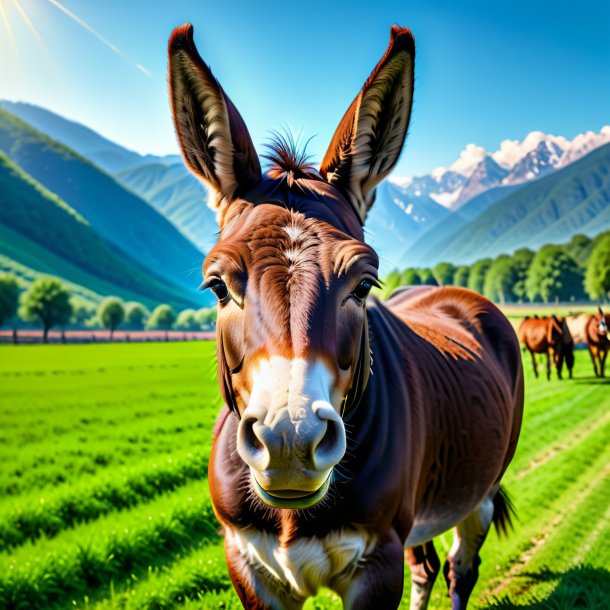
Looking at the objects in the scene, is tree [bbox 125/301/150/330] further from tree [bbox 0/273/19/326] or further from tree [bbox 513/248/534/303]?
tree [bbox 513/248/534/303]

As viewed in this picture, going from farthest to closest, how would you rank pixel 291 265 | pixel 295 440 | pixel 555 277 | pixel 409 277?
pixel 409 277, pixel 555 277, pixel 291 265, pixel 295 440

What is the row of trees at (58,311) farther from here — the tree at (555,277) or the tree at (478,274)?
the tree at (478,274)

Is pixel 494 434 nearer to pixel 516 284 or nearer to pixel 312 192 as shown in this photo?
pixel 312 192

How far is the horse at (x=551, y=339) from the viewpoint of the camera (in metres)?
20.6

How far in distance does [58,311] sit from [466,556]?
239ft

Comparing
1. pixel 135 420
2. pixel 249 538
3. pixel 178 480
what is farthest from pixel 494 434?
pixel 135 420

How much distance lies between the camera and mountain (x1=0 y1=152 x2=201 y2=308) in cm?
14250

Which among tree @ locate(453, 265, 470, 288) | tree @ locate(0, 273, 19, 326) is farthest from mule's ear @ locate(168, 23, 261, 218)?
tree @ locate(453, 265, 470, 288)

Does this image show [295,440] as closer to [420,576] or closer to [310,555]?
[310,555]

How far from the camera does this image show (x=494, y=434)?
370 centimetres

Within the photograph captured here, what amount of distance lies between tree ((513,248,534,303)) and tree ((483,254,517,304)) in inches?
27.4

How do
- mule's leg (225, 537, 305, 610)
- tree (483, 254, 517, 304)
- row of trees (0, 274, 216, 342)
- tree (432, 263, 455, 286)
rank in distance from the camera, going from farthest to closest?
tree (432, 263, 455, 286)
tree (483, 254, 517, 304)
row of trees (0, 274, 216, 342)
mule's leg (225, 537, 305, 610)

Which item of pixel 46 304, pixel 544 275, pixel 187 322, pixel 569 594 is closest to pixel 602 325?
pixel 569 594

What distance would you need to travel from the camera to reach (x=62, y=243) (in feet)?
500
